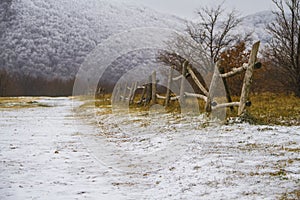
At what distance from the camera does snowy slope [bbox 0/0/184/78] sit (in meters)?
76.9

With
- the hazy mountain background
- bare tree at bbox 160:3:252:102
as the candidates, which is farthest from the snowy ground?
the hazy mountain background

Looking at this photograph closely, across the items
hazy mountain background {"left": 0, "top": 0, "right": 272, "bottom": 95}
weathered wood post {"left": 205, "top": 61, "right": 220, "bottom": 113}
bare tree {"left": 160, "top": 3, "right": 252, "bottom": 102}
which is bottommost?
weathered wood post {"left": 205, "top": 61, "right": 220, "bottom": 113}

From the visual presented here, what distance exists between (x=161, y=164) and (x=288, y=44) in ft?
46.0

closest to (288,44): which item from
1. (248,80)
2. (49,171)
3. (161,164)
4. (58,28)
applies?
(248,80)

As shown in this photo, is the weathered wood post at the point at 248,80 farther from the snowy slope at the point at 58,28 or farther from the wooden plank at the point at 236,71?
the snowy slope at the point at 58,28

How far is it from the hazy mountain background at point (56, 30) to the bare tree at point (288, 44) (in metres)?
45.0

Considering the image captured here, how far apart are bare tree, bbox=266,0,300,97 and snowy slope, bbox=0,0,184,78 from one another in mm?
57759

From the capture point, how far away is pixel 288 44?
17766 mm

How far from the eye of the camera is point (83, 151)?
25.6 feet

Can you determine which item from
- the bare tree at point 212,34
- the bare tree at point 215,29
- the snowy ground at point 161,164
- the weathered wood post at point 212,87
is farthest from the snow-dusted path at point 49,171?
the bare tree at point 215,29

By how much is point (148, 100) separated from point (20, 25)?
81.2m

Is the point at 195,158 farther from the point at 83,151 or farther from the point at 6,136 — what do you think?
the point at 6,136

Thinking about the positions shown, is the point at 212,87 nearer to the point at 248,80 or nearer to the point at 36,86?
the point at 248,80

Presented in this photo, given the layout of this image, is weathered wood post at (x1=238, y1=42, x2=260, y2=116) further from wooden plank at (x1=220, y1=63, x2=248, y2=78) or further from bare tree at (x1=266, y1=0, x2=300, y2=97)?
bare tree at (x1=266, y1=0, x2=300, y2=97)
